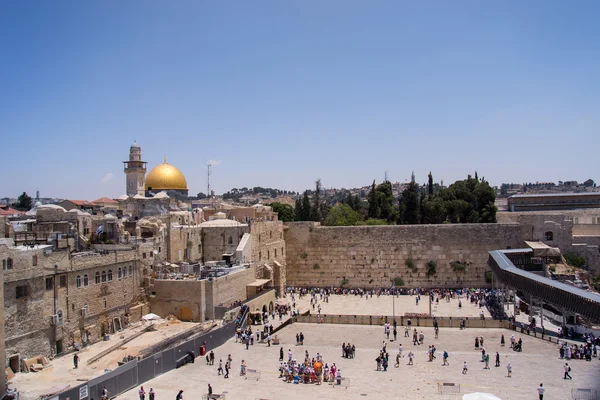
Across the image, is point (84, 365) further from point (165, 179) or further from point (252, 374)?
point (165, 179)

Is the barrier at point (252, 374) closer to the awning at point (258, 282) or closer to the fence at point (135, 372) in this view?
the fence at point (135, 372)

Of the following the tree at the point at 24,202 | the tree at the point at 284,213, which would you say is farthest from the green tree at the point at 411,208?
the tree at the point at 24,202

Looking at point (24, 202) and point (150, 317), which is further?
point (24, 202)

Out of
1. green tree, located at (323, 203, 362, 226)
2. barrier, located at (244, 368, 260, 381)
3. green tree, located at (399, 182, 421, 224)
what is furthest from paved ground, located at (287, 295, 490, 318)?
green tree, located at (323, 203, 362, 226)

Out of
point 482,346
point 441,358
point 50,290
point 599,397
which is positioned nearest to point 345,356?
point 441,358

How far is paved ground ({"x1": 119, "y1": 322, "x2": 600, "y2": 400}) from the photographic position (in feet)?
53.2

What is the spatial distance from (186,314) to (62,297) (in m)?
6.06

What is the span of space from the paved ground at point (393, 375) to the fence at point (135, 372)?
29 centimetres

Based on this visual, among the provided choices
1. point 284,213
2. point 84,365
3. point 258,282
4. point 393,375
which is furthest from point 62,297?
point 284,213

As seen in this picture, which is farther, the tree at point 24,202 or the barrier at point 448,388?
the tree at point 24,202

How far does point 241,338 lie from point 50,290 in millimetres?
7600

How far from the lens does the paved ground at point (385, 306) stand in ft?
96.5

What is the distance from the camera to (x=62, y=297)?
20.8 m

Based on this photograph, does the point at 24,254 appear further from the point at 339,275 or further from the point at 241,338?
the point at 339,275
